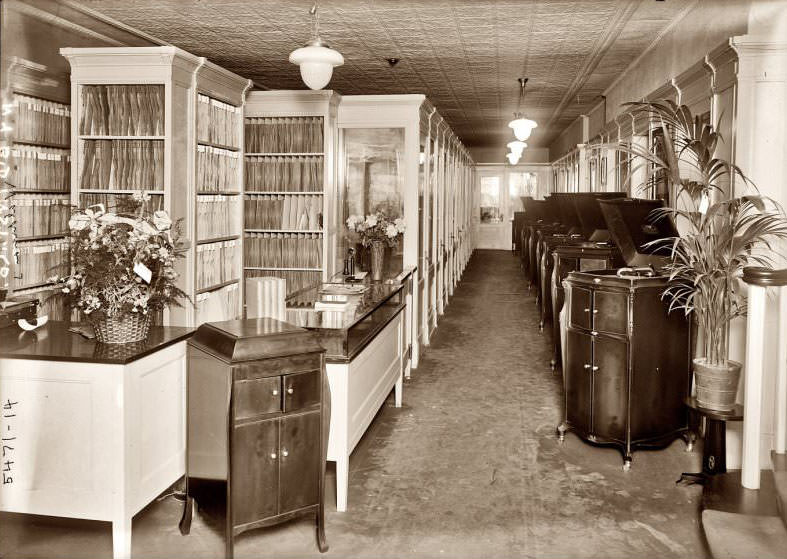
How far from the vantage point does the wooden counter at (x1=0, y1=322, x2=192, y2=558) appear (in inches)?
132

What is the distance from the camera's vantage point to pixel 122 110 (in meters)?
5.89

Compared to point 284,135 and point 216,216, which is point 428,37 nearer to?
point 284,135

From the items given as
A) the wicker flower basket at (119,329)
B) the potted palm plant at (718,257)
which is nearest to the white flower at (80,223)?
Answer: the wicker flower basket at (119,329)

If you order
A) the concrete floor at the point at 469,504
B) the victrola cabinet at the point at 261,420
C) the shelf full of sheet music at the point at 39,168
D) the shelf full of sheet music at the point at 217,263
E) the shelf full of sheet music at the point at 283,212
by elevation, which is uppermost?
the shelf full of sheet music at the point at 39,168

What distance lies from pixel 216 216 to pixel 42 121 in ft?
5.24

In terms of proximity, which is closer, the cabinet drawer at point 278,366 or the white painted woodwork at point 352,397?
the cabinet drawer at point 278,366

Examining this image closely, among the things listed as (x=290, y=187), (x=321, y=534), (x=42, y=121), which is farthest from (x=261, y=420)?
(x=290, y=187)

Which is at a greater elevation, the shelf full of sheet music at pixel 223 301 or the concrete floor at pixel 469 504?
the shelf full of sheet music at pixel 223 301

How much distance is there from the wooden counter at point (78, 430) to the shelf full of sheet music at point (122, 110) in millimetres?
2809

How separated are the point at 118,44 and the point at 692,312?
5.95 m

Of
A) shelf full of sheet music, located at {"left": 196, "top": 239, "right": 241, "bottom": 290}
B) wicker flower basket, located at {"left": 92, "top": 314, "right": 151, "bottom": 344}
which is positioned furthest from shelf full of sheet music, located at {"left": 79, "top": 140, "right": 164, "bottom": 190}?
wicker flower basket, located at {"left": 92, "top": 314, "right": 151, "bottom": 344}

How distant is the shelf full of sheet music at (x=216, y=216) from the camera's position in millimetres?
6438

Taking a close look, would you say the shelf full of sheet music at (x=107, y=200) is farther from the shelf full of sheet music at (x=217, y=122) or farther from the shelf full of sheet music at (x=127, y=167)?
the shelf full of sheet music at (x=217, y=122)

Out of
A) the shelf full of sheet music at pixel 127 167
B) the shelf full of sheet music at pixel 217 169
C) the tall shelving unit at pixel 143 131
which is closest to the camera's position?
the tall shelving unit at pixel 143 131
